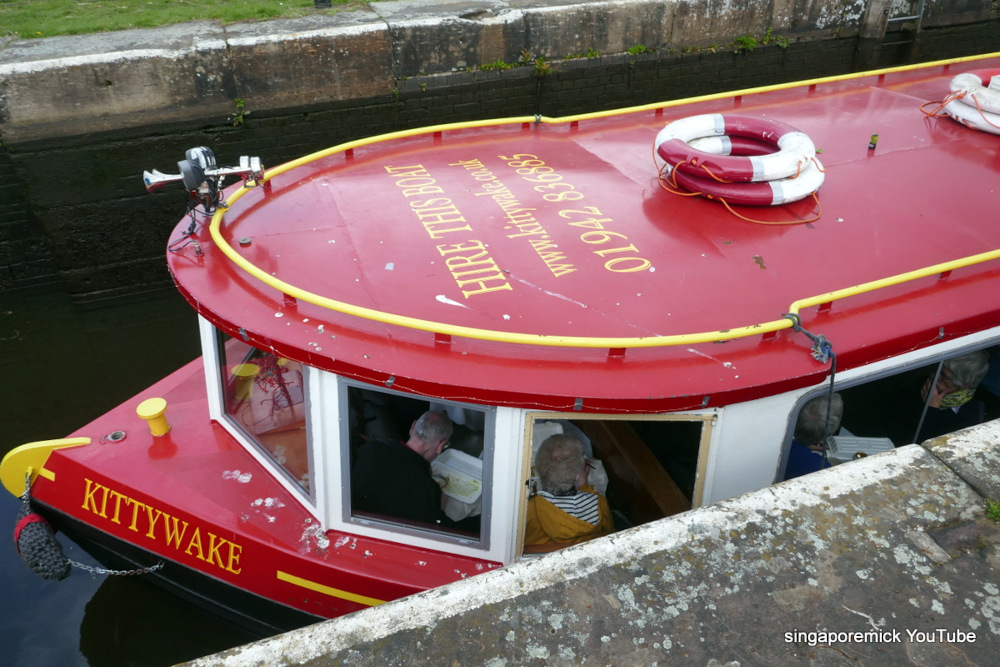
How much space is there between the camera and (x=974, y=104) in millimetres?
4781

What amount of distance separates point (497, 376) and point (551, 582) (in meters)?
0.95

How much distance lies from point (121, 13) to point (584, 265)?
6.32m

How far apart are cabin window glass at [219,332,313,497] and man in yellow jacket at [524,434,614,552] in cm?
100

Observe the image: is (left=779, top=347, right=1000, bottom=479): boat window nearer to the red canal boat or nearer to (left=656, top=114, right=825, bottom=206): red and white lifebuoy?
the red canal boat

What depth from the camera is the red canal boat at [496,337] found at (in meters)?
3.11

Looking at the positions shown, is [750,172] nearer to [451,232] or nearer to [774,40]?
[451,232]

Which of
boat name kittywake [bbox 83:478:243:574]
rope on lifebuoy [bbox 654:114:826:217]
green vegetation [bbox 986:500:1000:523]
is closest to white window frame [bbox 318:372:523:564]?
boat name kittywake [bbox 83:478:243:574]

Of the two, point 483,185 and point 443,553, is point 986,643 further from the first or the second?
point 483,185

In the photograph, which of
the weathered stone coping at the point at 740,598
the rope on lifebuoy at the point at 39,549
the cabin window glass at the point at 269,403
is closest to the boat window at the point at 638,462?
the weathered stone coping at the point at 740,598

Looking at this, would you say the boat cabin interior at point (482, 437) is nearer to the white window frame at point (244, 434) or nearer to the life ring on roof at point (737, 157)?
the white window frame at point (244, 434)

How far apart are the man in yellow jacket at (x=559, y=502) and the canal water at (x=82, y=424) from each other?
1.92m

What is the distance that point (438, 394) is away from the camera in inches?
117

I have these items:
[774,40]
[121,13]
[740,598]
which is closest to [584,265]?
[740,598]

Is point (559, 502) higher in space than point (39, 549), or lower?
higher
